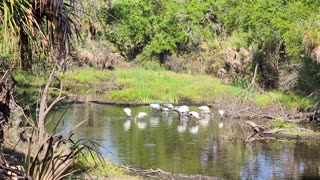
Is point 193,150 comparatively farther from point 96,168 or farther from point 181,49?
point 181,49

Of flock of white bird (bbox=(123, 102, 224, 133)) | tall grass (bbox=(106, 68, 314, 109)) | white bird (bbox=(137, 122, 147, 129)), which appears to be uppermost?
tall grass (bbox=(106, 68, 314, 109))

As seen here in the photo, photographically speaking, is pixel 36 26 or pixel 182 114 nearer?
pixel 36 26

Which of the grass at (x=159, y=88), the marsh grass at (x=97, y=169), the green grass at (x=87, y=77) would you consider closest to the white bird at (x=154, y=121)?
the grass at (x=159, y=88)

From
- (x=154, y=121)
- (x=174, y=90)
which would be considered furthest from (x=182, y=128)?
(x=174, y=90)

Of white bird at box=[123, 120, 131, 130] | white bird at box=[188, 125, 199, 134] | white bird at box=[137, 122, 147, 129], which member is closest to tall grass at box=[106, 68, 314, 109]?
white bird at box=[188, 125, 199, 134]

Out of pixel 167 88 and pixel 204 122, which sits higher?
pixel 167 88

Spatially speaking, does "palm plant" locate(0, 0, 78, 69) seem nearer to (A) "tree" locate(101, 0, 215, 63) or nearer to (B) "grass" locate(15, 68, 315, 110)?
(B) "grass" locate(15, 68, 315, 110)

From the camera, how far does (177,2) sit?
49438 mm

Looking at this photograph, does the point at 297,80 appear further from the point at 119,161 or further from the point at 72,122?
the point at 119,161

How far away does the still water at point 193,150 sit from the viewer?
1697 cm

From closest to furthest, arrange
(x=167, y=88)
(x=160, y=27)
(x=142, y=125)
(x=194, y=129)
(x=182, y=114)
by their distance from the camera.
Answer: (x=194, y=129) → (x=142, y=125) → (x=182, y=114) → (x=167, y=88) → (x=160, y=27)

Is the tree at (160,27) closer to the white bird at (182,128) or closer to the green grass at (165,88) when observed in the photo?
the green grass at (165,88)

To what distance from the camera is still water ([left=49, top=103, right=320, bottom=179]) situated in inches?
668

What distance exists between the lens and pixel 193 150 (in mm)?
19641
